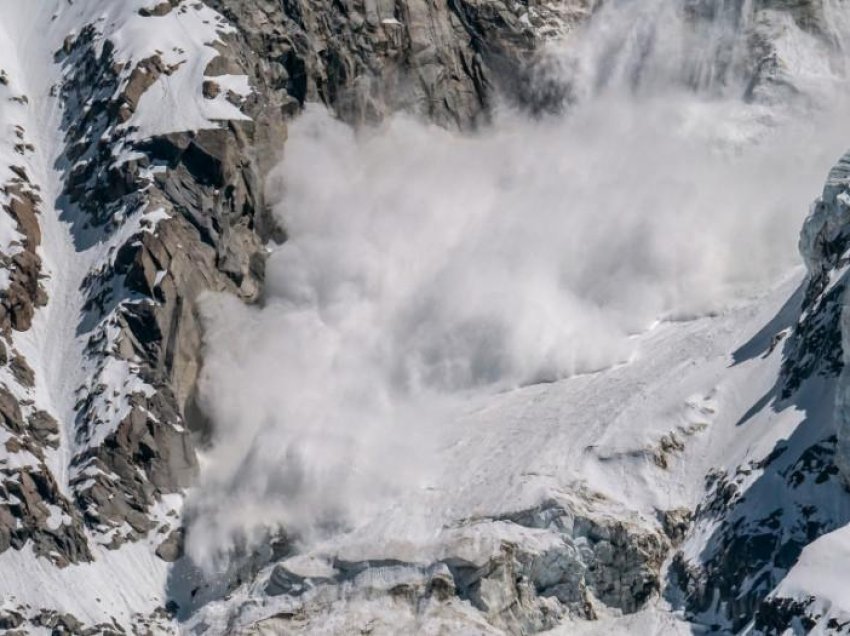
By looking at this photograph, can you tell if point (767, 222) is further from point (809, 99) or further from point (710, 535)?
point (710, 535)

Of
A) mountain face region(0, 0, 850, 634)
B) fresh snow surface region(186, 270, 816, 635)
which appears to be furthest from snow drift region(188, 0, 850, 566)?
fresh snow surface region(186, 270, 816, 635)

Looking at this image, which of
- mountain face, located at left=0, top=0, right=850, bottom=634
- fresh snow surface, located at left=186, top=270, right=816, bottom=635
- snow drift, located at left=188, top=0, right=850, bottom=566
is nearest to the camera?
mountain face, located at left=0, top=0, right=850, bottom=634

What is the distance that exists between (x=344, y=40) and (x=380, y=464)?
46.9 metres

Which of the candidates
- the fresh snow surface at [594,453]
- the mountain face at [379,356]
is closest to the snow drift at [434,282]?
the mountain face at [379,356]

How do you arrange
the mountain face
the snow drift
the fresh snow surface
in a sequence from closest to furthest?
the mountain face < the fresh snow surface < the snow drift

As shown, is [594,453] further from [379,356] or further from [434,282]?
[434,282]

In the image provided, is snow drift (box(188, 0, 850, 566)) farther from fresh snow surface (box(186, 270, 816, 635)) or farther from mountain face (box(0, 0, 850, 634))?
fresh snow surface (box(186, 270, 816, 635))

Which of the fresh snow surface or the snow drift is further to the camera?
the snow drift

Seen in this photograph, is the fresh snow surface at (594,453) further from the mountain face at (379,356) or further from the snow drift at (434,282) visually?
the snow drift at (434,282)

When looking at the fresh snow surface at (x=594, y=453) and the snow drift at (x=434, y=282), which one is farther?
the snow drift at (x=434, y=282)

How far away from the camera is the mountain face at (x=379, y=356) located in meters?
150

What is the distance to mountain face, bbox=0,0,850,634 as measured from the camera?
494ft

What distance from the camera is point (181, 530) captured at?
16412cm

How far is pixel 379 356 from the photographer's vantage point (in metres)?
181
